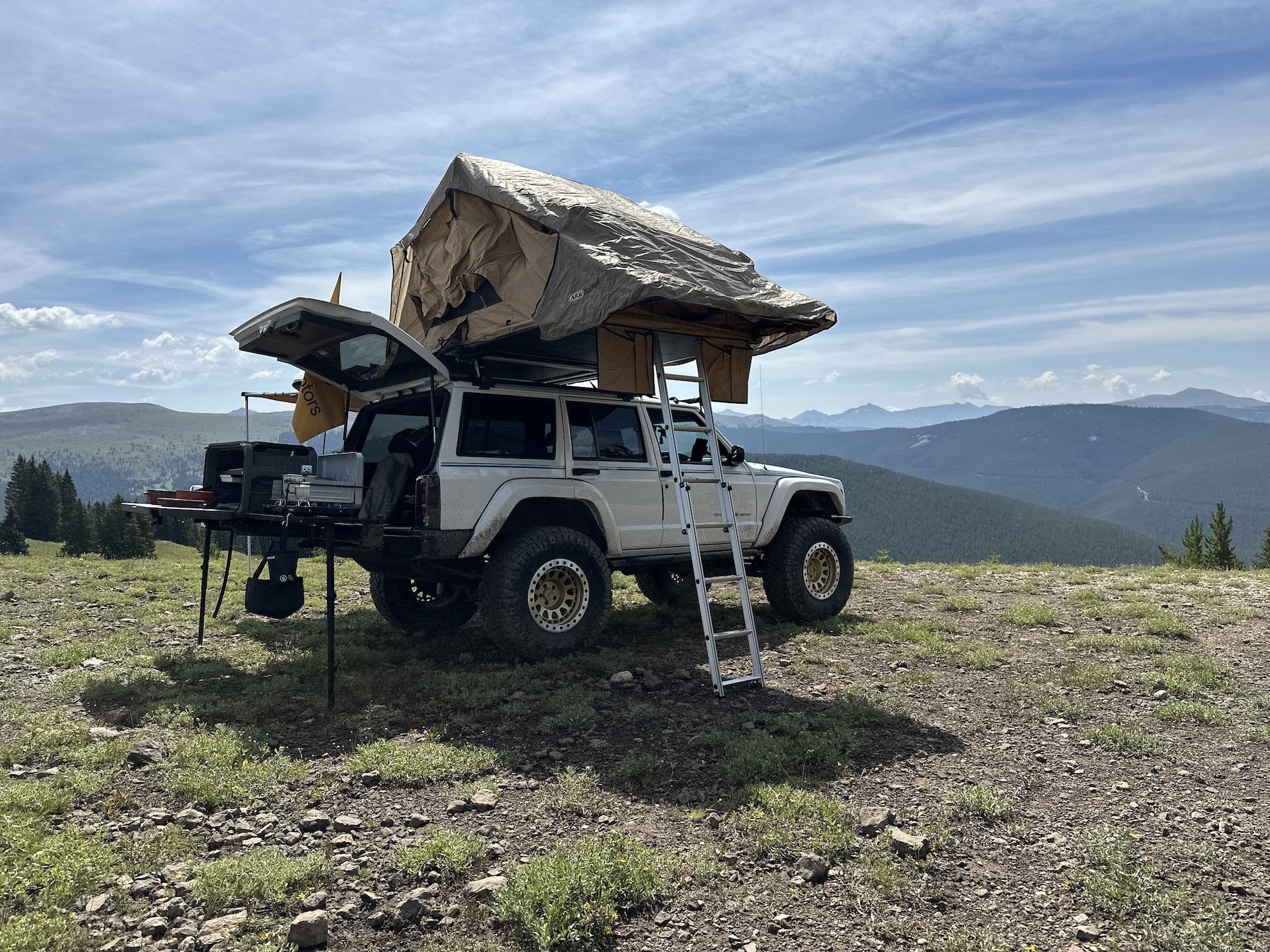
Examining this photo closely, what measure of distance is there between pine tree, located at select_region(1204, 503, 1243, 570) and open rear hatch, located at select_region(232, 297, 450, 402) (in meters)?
42.3

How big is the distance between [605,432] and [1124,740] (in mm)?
4921

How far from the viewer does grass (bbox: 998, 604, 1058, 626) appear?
9.20 m

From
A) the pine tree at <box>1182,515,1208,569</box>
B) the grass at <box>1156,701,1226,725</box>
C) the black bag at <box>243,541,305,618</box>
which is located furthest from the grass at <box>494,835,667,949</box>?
the pine tree at <box>1182,515,1208,569</box>

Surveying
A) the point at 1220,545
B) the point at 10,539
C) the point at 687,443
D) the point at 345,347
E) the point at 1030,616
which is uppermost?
the point at 345,347

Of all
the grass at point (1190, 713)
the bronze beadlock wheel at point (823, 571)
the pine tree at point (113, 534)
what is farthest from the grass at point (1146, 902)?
the pine tree at point (113, 534)

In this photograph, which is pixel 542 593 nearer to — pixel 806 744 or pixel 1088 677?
pixel 806 744

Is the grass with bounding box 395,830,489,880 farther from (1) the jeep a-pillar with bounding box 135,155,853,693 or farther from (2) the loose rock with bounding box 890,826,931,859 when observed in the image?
(1) the jeep a-pillar with bounding box 135,155,853,693

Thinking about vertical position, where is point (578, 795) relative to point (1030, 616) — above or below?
below

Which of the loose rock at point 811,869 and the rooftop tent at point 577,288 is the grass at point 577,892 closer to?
the loose rock at point 811,869

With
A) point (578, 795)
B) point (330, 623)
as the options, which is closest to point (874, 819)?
point (578, 795)

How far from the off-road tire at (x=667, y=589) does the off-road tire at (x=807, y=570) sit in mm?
1112

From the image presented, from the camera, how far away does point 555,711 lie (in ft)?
19.5

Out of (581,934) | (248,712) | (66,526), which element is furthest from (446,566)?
(66,526)

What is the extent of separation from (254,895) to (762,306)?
5.25 metres
